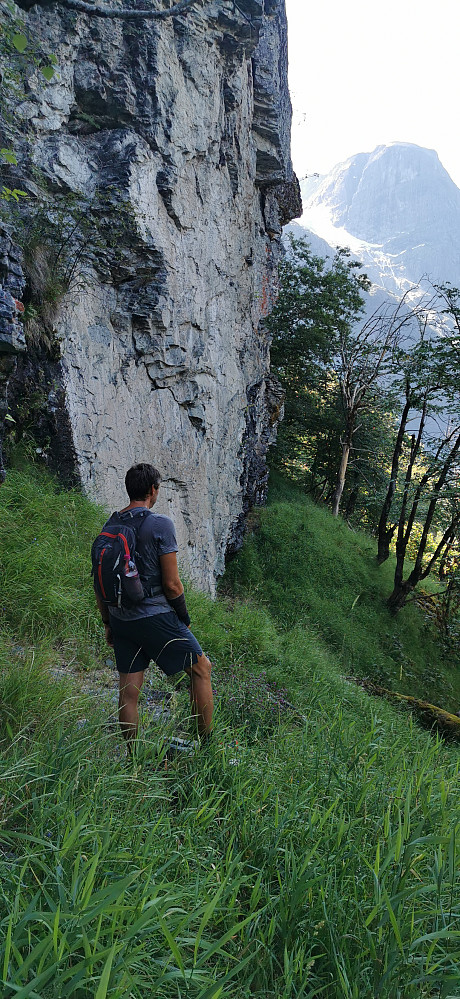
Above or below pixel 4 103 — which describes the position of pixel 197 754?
below

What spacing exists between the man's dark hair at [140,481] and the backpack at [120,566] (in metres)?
0.12

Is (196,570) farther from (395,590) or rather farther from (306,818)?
(306,818)

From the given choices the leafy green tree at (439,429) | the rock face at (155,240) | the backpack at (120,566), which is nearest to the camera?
the backpack at (120,566)

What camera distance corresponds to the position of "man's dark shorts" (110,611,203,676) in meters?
2.48

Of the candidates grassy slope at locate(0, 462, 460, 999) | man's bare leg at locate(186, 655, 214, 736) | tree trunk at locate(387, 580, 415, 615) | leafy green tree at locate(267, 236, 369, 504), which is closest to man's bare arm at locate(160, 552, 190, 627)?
man's bare leg at locate(186, 655, 214, 736)

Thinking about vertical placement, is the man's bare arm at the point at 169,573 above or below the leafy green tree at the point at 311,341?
below

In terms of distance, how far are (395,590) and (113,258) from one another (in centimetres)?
916

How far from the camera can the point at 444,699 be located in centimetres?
913

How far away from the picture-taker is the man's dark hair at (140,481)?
2572 millimetres

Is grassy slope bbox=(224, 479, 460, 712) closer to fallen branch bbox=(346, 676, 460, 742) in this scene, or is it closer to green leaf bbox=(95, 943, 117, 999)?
fallen branch bbox=(346, 676, 460, 742)

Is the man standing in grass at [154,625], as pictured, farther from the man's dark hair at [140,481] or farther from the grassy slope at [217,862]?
the grassy slope at [217,862]

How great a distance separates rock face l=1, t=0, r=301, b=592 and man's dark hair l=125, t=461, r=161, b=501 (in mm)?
3617

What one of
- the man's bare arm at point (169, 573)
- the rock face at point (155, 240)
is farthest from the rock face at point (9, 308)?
the man's bare arm at point (169, 573)

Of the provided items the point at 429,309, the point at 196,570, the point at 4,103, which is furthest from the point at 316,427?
the point at 4,103
